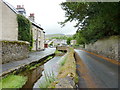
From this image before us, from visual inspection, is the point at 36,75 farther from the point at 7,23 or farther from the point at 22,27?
the point at 22,27

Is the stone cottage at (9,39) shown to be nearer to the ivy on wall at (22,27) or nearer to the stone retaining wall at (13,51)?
the stone retaining wall at (13,51)

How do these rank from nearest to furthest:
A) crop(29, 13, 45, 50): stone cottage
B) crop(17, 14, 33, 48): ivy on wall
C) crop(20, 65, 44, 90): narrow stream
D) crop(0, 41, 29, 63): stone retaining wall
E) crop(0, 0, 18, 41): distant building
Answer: crop(20, 65, 44, 90): narrow stream < crop(0, 41, 29, 63): stone retaining wall < crop(0, 0, 18, 41): distant building < crop(17, 14, 33, 48): ivy on wall < crop(29, 13, 45, 50): stone cottage

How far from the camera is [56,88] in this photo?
8.13 feet

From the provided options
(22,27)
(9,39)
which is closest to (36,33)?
(22,27)

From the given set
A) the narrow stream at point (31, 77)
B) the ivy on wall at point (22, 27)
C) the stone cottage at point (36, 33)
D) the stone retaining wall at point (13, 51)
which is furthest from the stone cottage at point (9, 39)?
the stone cottage at point (36, 33)

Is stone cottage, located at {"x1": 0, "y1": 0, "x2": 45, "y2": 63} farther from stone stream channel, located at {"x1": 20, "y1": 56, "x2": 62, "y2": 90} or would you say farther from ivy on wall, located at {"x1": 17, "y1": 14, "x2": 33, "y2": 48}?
stone stream channel, located at {"x1": 20, "y1": 56, "x2": 62, "y2": 90}

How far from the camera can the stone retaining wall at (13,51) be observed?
7941 mm

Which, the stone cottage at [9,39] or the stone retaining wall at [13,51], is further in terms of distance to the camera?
the stone cottage at [9,39]

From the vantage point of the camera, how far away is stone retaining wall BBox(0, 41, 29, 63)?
7.94m

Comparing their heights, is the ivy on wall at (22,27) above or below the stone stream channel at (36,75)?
above

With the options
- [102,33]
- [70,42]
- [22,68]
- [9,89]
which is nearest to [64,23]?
[102,33]

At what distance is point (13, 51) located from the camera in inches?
352

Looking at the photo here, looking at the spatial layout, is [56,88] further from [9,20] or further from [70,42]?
[70,42]

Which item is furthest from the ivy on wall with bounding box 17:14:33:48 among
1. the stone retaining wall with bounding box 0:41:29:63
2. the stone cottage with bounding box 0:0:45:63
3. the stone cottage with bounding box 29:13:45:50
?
the stone retaining wall with bounding box 0:41:29:63
